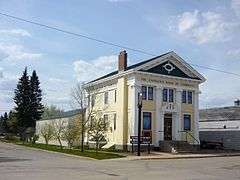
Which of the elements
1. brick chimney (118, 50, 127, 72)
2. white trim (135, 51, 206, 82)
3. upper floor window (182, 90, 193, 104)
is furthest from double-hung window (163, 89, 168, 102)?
brick chimney (118, 50, 127, 72)

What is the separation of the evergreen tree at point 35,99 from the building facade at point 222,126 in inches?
1344

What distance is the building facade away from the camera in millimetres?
48250

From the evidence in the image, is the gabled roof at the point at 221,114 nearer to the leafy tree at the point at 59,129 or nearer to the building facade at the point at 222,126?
the building facade at the point at 222,126

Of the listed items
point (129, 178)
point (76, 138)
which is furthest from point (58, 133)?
point (129, 178)

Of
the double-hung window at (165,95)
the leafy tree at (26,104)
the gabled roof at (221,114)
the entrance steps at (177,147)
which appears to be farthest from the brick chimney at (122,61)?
the leafy tree at (26,104)

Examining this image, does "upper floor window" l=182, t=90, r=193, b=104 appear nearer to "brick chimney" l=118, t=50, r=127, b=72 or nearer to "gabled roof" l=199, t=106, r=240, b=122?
"brick chimney" l=118, t=50, r=127, b=72

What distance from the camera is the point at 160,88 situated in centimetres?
4241

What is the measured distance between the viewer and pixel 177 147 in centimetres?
4031

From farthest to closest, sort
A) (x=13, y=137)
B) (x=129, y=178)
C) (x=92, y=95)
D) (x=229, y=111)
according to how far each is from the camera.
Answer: (x=13, y=137) → (x=229, y=111) → (x=92, y=95) → (x=129, y=178)

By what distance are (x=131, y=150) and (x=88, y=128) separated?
4690mm

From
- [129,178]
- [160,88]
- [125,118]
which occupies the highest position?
[160,88]

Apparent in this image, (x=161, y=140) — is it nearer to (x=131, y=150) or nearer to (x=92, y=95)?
(x=131, y=150)

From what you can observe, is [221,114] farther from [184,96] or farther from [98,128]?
[98,128]

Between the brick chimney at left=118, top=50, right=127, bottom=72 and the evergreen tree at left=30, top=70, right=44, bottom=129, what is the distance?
37858mm
